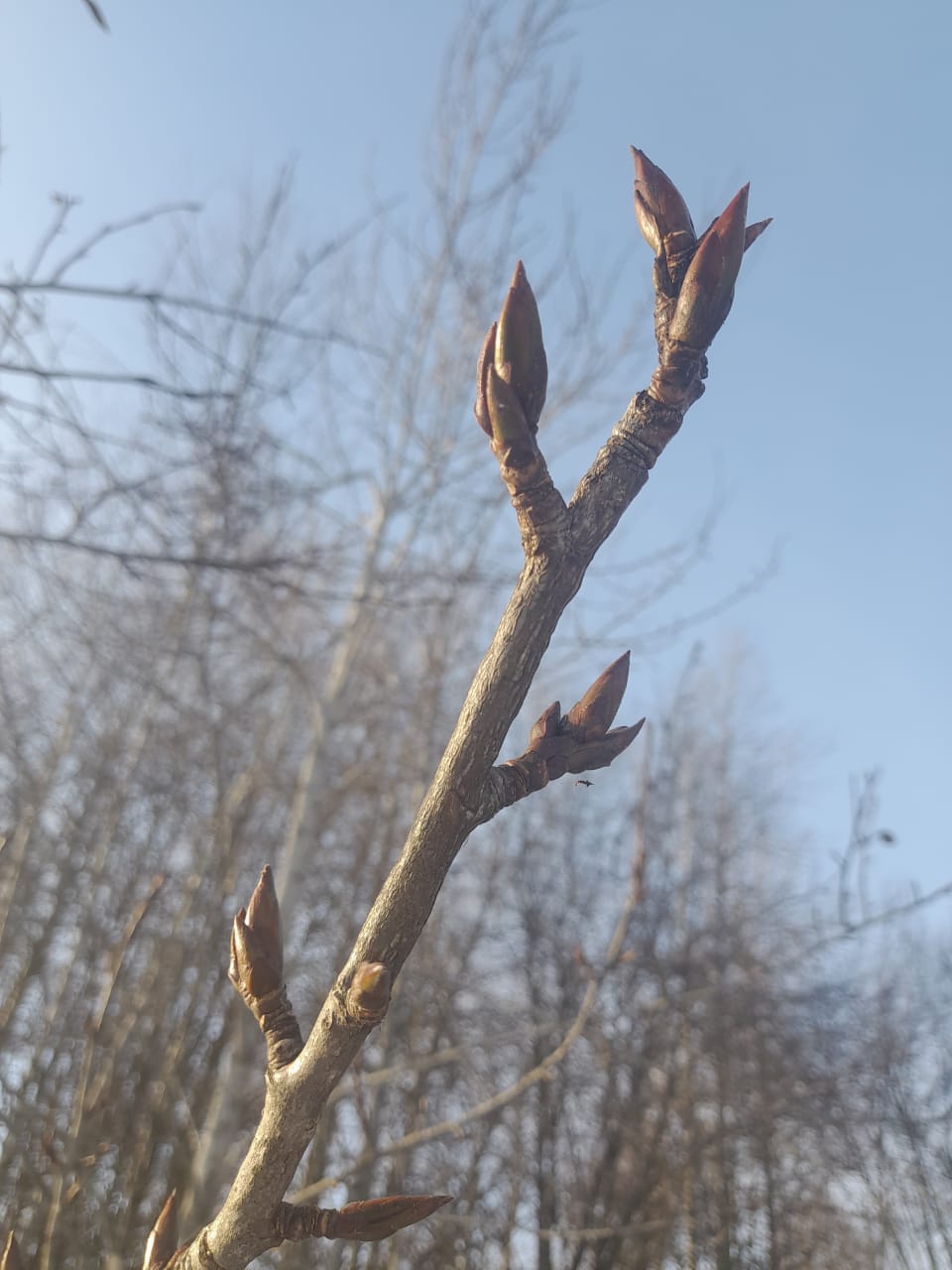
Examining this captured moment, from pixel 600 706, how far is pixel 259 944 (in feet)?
0.95

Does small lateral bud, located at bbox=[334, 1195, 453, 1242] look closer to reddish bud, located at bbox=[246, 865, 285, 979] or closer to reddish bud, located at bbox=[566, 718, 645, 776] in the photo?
reddish bud, located at bbox=[246, 865, 285, 979]

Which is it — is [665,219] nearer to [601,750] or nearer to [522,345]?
[522,345]

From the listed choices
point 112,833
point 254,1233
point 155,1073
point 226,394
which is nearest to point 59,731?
point 112,833

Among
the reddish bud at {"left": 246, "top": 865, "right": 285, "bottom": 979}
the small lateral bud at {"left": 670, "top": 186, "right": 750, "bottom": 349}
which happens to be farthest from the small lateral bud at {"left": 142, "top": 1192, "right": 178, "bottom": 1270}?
the small lateral bud at {"left": 670, "top": 186, "right": 750, "bottom": 349}

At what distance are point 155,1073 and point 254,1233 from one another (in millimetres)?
7740

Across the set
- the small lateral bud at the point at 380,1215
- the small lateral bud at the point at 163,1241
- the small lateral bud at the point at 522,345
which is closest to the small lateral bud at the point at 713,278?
the small lateral bud at the point at 522,345

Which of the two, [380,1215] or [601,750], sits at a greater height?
[601,750]

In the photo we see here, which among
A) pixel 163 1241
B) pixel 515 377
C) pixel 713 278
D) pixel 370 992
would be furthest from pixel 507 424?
pixel 163 1241

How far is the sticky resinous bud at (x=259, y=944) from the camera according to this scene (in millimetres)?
625

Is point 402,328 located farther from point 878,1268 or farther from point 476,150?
point 878,1268

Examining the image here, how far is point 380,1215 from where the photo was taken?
591 millimetres

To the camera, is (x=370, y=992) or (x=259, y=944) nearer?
(x=370, y=992)

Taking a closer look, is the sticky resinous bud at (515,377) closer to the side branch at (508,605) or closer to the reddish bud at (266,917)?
the side branch at (508,605)

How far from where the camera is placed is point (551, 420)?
6293 millimetres
